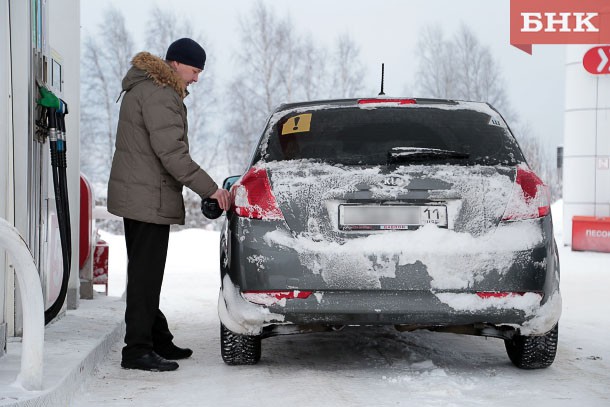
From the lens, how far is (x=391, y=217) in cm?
455

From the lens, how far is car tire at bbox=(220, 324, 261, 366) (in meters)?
5.07

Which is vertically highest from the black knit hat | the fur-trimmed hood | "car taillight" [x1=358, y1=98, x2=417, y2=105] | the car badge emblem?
the black knit hat

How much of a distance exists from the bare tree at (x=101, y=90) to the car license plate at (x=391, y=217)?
35.5 meters

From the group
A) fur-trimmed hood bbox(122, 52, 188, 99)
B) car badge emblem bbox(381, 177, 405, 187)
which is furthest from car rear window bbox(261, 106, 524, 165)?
fur-trimmed hood bbox(122, 52, 188, 99)

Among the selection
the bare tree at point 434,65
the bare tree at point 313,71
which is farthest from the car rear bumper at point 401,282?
the bare tree at point 434,65

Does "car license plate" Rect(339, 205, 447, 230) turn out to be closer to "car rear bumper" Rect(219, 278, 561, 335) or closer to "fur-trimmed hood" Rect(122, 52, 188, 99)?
"car rear bumper" Rect(219, 278, 561, 335)

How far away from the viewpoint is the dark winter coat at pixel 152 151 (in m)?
5.04

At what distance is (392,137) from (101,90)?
35.9 metres

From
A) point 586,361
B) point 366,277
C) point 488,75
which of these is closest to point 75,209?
point 366,277

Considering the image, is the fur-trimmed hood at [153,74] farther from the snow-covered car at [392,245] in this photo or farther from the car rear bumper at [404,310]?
the car rear bumper at [404,310]

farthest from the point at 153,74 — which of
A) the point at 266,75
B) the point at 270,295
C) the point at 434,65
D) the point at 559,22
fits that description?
the point at 434,65

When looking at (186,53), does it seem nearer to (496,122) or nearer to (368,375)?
(496,122)

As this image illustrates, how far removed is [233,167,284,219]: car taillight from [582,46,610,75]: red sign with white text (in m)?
15.5

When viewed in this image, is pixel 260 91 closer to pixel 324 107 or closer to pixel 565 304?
pixel 565 304
